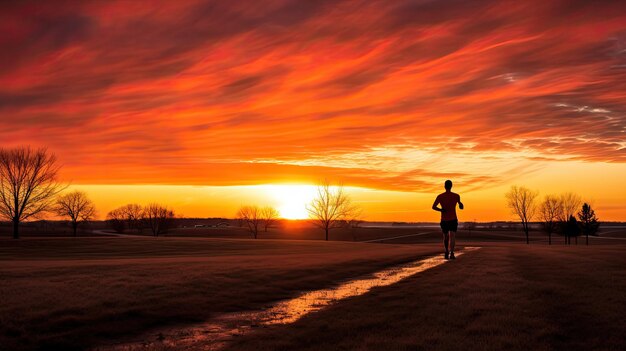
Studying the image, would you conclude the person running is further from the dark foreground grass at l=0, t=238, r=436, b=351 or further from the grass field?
the dark foreground grass at l=0, t=238, r=436, b=351

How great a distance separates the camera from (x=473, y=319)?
1024 cm

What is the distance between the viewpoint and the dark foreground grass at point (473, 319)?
27.7 ft

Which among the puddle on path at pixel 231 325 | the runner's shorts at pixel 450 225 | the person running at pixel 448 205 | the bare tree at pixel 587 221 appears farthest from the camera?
the bare tree at pixel 587 221

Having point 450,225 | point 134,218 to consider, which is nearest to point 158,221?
point 134,218

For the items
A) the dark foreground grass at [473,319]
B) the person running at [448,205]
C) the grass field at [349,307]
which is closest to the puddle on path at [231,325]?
the grass field at [349,307]

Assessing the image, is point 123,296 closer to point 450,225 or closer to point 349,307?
point 349,307

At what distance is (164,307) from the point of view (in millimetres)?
13109

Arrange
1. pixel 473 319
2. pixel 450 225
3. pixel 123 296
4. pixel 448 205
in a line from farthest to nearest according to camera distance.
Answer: pixel 450 225 < pixel 448 205 < pixel 123 296 < pixel 473 319

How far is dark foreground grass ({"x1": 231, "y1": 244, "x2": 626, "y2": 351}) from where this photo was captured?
8445 millimetres

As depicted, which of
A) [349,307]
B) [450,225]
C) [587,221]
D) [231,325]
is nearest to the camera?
[231,325]

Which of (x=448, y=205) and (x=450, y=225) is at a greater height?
(x=448, y=205)

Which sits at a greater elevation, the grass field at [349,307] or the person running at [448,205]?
the person running at [448,205]

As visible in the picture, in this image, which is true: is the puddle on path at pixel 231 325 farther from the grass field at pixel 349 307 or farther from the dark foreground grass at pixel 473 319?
the dark foreground grass at pixel 473 319

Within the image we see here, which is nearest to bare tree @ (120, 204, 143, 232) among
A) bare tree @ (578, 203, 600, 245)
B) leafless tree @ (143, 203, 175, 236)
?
leafless tree @ (143, 203, 175, 236)
